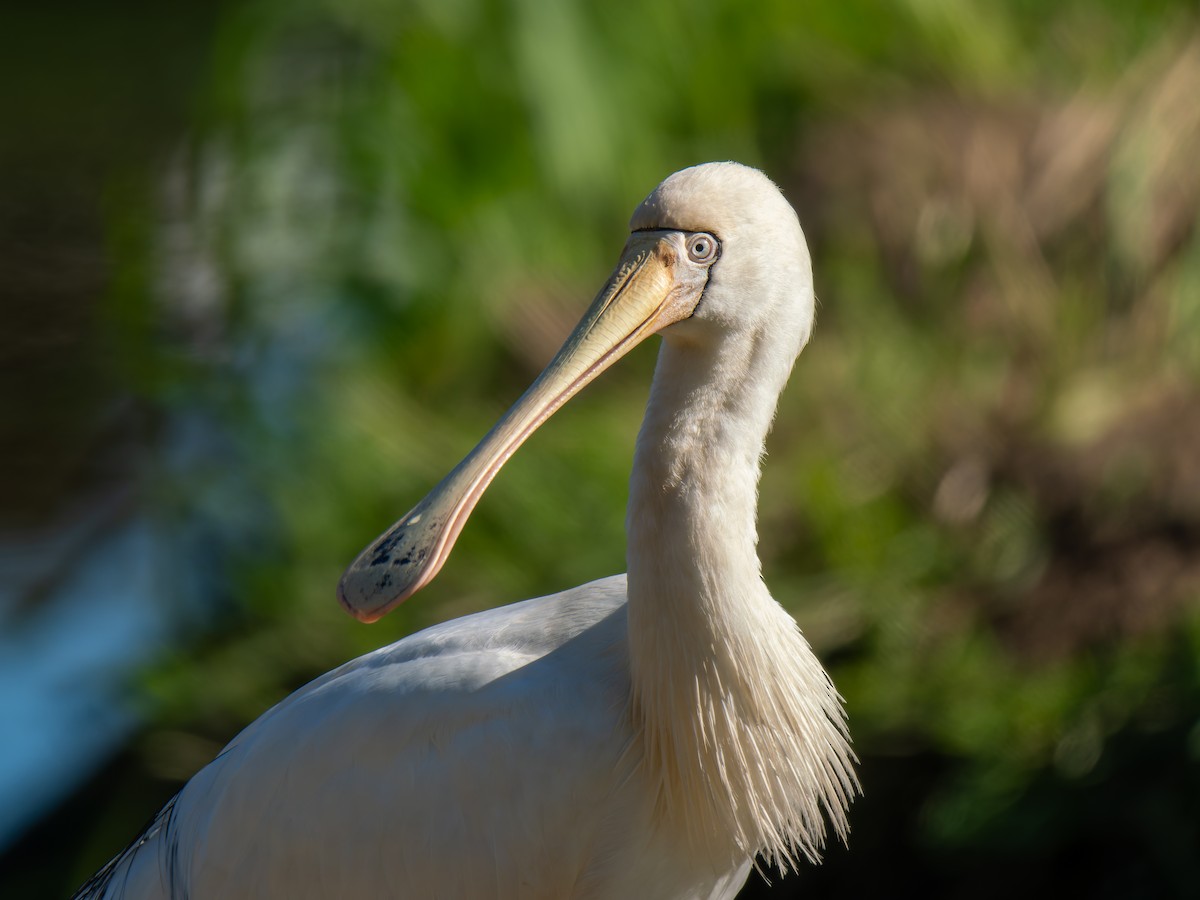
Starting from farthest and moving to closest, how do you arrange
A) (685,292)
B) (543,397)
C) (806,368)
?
(806,368) < (543,397) < (685,292)

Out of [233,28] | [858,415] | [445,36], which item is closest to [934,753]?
[858,415]

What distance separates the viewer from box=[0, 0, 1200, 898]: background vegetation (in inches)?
182

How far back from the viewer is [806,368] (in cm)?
519

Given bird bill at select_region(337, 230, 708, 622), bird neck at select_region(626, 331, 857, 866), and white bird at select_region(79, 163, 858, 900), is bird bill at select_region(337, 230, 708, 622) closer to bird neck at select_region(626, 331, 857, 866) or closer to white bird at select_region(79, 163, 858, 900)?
white bird at select_region(79, 163, 858, 900)

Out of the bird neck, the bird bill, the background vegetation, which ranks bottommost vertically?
the bird neck

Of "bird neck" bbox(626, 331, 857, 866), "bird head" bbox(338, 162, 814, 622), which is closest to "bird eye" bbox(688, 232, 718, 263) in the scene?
"bird head" bbox(338, 162, 814, 622)

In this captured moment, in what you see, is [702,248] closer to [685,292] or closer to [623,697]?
[685,292]

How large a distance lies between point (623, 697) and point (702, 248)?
80 centimetres

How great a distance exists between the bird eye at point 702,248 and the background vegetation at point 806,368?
238 centimetres

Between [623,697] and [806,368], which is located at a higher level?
[806,368]

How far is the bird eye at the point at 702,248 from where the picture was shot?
8.25 ft

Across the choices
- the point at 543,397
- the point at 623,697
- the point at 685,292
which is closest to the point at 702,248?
the point at 685,292

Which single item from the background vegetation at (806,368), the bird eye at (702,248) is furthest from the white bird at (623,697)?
the background vegetation at (806,368)

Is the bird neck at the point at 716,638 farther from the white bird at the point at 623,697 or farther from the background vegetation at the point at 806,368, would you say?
the background vegetation at the point at 806,368
